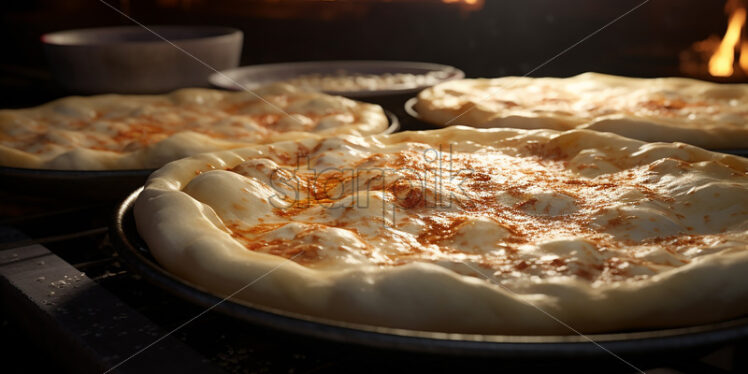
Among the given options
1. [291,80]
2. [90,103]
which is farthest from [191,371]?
[291,80]

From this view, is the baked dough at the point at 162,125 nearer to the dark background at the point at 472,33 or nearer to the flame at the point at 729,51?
the dark background at the point at 472,33

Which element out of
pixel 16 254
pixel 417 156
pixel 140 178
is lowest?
pixel 16 254

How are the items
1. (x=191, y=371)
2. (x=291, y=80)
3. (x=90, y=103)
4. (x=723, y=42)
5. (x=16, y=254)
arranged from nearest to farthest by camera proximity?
(x=191, y=371) < (x=16, y=254) < (x=90, y=103) < (x=291, y=80) < (x=723, y=42)

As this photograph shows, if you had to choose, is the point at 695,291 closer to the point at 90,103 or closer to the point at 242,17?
the point at 90,103

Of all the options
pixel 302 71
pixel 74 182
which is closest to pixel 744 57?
pixel 302 71

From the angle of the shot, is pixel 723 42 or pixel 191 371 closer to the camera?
pixel 191 371

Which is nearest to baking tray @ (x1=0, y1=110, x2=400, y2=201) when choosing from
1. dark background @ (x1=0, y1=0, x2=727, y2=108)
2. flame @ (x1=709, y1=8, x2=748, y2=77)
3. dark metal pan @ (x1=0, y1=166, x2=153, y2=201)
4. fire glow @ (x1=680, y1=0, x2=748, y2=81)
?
dark metal pan @ (x1=0, y1=166, x2=153, y2=201)
